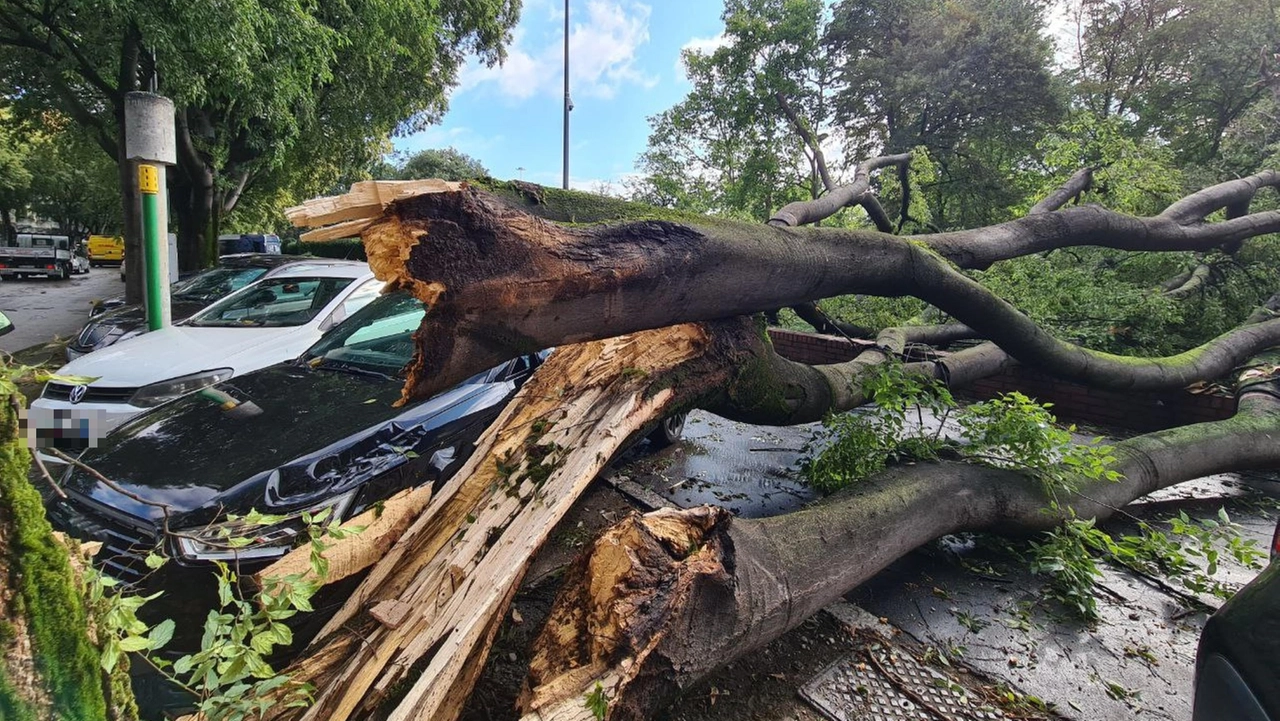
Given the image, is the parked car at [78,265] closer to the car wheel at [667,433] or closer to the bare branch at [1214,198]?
the car wheel at [667,433]

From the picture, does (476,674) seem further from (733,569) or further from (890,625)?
(890,625)

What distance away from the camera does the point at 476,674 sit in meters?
1.99

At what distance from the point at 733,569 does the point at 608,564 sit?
1.47 feet

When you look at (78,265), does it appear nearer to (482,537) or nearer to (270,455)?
(270,455)

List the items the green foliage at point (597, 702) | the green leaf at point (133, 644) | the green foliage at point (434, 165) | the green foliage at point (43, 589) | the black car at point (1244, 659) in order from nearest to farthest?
the green foliage at point (43, 589), the green leaf at point (133, 644), the black car at point (1244, 659), the green foliage at point (597, 702), the green foliage at point (434, 165)

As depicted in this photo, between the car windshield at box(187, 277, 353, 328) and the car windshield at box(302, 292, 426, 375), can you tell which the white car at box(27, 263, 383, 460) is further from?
the car windshield at box(302, 292, 426, 375)

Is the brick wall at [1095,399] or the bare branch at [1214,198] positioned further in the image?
the brick wall at [1095,399]


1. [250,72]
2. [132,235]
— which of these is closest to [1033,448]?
[250,72]

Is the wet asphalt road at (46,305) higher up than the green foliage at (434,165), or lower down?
lower down

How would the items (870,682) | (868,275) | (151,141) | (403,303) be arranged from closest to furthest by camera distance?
(870,682) < (868,275) < (403,303) < (151,141)

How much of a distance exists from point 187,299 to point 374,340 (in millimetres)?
5487

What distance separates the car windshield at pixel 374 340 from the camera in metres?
3.91

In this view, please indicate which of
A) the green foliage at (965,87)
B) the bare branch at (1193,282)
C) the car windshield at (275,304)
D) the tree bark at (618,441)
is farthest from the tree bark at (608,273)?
the green foliage at (965,87)

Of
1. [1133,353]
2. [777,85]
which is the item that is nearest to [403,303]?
[1133,353]
